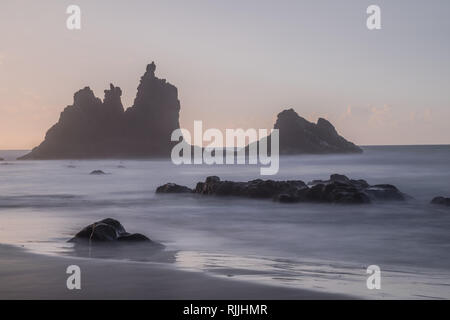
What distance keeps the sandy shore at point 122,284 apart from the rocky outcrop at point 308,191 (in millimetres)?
15524

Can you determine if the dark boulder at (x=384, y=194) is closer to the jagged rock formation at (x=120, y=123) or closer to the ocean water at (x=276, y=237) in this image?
the ocean water at (x=276, y=237)

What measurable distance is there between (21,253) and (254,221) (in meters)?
10.1

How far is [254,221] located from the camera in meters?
19.0

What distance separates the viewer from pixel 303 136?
458 feet

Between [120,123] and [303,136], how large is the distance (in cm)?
5909

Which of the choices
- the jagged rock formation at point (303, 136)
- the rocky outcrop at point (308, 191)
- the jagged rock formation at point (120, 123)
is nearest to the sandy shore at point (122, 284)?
the rocky outcrop at point (308, 191)

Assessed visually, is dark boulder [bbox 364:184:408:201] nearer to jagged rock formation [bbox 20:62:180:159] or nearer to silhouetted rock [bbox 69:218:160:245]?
silhouetted rock [bbox 69:218:160:245]

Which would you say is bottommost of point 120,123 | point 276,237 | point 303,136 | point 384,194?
point 276,237

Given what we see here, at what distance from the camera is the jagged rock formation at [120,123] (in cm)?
15350

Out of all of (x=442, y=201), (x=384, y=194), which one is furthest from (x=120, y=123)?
(x=442, y=201)

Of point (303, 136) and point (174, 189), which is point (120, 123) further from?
point (174, 189)

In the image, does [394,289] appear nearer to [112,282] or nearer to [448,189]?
[112,282]
